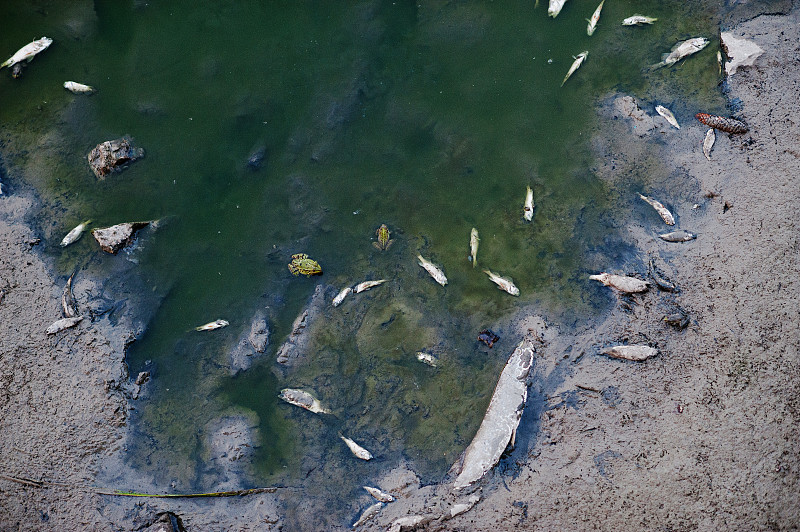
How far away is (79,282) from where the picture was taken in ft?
20.0

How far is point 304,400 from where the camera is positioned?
5762mm

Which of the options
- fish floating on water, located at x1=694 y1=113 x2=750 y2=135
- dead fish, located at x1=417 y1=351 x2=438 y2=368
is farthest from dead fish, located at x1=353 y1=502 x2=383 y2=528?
fish floating on water, located at x1=694 y1=113 x2=750 y2=135

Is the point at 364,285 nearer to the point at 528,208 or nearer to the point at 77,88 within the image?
the point at 528,208

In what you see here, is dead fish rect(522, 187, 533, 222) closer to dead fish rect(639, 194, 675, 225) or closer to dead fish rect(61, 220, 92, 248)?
dead fish rect(639, 194, 675, 225)

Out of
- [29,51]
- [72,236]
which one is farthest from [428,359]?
[29,51]

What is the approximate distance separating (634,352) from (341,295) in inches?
135

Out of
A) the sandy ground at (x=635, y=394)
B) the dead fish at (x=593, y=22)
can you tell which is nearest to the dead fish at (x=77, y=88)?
the sandy ground at (x=635, y=394)

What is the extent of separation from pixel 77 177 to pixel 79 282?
1398 mm

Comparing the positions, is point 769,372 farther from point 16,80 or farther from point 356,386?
point 16,80

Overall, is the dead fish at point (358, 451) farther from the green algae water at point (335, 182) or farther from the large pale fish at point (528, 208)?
the large pale fish at point (528, 208)

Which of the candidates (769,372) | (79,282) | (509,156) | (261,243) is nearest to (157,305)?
(79,282)

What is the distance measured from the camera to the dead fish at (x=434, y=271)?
6023 mm

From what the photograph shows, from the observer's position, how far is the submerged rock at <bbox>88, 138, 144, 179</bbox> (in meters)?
6.32

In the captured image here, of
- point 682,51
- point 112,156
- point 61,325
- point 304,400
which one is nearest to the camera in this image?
point 304,400
